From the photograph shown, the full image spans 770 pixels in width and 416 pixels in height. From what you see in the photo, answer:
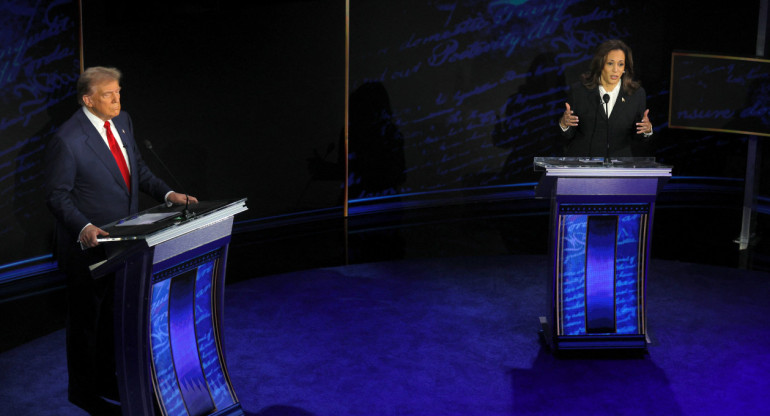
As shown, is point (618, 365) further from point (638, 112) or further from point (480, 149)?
point (480, 149)

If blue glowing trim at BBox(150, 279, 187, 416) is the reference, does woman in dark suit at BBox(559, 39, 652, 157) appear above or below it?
above

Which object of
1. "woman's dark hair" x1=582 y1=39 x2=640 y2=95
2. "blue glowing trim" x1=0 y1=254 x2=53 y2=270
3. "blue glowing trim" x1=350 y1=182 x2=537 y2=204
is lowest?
"blue glowing trim" x1=0 y1=254 x2=53 y2=270

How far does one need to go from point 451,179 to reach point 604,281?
4.02 m

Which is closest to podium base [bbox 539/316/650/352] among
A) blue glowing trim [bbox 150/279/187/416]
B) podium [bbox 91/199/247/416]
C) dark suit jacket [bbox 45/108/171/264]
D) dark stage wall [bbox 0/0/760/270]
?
podium [bbox 91/199/247/416]

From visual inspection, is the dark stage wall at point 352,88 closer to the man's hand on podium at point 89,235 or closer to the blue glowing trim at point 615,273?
the man's hand on podium at point 89,235

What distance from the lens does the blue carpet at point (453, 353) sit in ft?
12.1

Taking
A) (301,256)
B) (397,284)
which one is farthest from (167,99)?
(397,284)

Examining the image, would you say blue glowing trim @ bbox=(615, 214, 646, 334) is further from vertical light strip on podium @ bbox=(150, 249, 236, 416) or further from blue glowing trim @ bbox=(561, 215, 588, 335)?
vertical light strip on podium @ bbox=(150, 249, 236, 416)

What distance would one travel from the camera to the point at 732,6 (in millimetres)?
7824

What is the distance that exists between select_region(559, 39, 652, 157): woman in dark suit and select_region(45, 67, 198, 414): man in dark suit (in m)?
2.34

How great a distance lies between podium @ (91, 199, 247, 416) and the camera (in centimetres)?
276

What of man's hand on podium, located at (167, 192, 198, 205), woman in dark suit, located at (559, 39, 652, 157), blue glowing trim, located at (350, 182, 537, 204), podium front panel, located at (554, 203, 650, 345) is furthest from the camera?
blue glowing trim, located at (350, 182, 537, 204)

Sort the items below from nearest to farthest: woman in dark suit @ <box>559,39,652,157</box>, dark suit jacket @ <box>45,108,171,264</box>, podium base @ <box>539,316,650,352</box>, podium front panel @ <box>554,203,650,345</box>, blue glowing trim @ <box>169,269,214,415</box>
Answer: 1. blue glowing trim @ <box>169,269,214,415</box>
2. dark suit jacket @ <box>45,108,171,264</box>
3. podium front panel @ <box>554,203,650,345</box>
4. podium base @ <box>539,316,650,352</box>
5. woman in dark suit @ <box>559,39,652,157</box>

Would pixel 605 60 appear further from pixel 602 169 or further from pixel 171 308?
pixel 171 308
